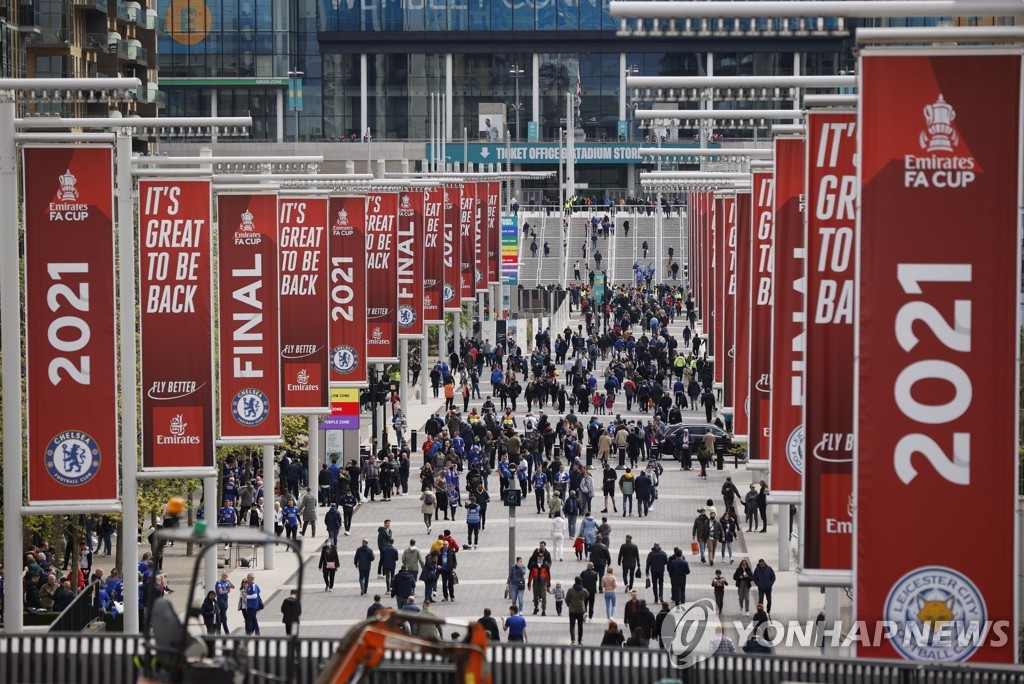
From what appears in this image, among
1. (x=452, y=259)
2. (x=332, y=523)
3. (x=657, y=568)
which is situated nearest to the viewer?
(x=657, y=568)

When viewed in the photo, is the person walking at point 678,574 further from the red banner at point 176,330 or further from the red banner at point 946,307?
the red banner at point 946,307

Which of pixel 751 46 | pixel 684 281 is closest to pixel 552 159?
pixel 751 46

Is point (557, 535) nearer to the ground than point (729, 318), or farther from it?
nearer to the ground

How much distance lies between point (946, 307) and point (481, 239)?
50601 mm

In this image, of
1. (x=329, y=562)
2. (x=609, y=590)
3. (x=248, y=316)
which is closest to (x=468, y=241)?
(x=329, y=562)

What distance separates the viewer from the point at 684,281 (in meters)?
94.4

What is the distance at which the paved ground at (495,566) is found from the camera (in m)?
31.0

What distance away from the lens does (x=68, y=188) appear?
21422 millimetres

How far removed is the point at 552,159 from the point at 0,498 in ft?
327

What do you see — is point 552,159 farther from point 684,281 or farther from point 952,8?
point 952,8

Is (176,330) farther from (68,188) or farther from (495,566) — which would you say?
(495,566)

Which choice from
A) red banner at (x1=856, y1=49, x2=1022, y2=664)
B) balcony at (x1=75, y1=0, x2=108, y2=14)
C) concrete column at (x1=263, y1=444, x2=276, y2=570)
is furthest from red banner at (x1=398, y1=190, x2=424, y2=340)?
balcony at (x1=75, y1=0, x2=108, y2=14)

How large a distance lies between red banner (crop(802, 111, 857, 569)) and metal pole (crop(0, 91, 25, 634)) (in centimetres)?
874

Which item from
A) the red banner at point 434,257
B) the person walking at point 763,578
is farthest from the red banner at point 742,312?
the red banner at point 434,257
